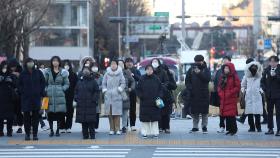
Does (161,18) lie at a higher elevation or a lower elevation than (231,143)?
higher

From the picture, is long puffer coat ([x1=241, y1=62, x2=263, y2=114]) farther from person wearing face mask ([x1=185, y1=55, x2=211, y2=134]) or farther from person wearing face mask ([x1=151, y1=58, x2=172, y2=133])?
person wearing face mask ([x1=151, y1=58, x2=172, y2=133])

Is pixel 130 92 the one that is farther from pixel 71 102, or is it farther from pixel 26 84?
pixel 26 84

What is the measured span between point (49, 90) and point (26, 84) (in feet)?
2.50

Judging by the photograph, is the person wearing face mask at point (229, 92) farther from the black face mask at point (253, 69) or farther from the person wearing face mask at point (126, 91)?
the person wearing face mask at point (126, 91)

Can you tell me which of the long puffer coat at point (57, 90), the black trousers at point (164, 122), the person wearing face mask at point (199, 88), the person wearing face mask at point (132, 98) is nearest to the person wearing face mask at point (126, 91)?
the person wearing face mask at point (132, 98)

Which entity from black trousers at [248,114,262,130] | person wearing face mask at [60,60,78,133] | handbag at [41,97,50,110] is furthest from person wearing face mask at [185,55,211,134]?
handbag at [41,97,50,110]

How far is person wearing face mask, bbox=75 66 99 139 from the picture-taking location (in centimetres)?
1886

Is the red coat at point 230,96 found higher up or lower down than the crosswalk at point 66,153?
higher up

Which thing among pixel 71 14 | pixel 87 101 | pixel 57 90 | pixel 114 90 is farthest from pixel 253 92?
pixel 71 14

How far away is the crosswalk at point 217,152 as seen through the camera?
16.3 metres

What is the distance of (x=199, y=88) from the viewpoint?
778 inches

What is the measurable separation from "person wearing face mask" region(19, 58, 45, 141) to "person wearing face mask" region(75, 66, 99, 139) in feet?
2.81

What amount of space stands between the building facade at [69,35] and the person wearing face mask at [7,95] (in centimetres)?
5864

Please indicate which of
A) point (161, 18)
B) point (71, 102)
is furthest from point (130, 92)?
point (161, 18)
